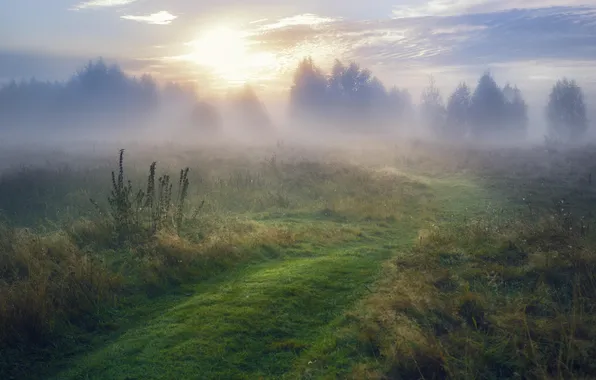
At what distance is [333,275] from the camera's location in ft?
30.6

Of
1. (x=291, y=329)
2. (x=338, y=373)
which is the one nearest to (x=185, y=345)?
(x=291, y=329)

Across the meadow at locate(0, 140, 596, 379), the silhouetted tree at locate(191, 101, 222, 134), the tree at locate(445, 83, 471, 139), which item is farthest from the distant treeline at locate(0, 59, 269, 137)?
the meadow at locate(0, 140, 596, 379)

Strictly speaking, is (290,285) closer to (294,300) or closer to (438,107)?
(294,300)

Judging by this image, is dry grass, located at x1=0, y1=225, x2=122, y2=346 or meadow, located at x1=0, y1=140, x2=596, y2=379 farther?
dry grass, located at x1=0, y1=225, x2=122, y2=346

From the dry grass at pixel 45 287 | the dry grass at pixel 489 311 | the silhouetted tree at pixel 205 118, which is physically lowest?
the dry grass at pixel 489 311

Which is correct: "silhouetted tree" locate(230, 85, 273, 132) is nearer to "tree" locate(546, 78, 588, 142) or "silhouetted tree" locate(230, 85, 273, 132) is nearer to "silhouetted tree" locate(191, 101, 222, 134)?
"silhouetted tree" locate(191, 101, 222, 134)

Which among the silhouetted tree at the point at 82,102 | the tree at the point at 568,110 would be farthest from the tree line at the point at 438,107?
the silhouetted tree at the point at 82,102

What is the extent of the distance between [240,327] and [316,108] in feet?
264

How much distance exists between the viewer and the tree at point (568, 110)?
77.8 metres

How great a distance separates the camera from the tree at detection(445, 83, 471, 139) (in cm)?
7925

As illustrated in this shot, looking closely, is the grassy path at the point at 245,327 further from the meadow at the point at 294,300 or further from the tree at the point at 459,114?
the tree at the point at 459,114

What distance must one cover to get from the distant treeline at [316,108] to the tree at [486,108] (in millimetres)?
161

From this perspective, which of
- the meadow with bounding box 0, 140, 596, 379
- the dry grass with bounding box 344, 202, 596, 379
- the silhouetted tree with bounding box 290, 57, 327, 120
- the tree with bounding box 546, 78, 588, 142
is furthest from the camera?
the silhouetted tree with bounding box 290, 57, 327, 120

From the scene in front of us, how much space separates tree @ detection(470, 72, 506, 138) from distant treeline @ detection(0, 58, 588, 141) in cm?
16
